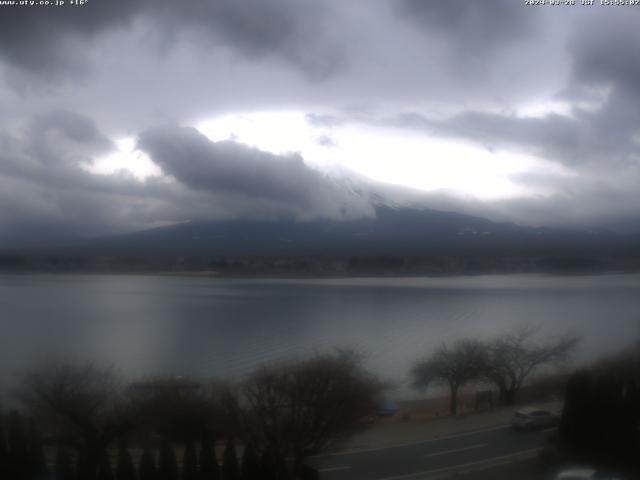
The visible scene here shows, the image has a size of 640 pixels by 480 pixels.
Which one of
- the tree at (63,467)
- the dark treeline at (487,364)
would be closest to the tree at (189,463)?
the tree at (63,467)

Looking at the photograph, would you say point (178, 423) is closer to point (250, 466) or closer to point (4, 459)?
point (250, 466)

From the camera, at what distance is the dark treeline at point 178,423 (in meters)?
4.51

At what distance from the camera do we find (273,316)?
8344 mm

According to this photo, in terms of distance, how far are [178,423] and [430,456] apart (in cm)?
214

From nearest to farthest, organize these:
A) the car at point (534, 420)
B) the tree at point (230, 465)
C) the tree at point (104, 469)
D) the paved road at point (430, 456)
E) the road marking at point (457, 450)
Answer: the tree at point (104, 469) < the tree at point (230, 465) < the paved road at point (430, 456) < the road marking at point (457, 450) < the car at point (534, 420)

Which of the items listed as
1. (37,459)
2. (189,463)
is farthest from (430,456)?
(37,459)

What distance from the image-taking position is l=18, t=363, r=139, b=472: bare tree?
469 cm

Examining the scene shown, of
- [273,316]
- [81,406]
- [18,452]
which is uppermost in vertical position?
[273,316]

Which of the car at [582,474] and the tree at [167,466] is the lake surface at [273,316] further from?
the car at [582,474]

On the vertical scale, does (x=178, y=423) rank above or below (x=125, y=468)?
above

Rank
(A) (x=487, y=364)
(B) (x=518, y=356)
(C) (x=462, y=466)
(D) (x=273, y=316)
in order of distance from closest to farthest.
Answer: (C) (x=462, y=466), (A) (x=487, y=364), (B) (x=518, y=356), (D) (x=273, y=316)

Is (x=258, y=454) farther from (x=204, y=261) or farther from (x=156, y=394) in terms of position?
(x=204, y=261)

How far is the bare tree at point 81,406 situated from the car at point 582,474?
3.53 meters

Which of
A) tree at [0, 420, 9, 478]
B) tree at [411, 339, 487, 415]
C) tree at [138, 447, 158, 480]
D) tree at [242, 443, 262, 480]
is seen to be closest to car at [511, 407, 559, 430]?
tree at [411, 339, 487, 415]
